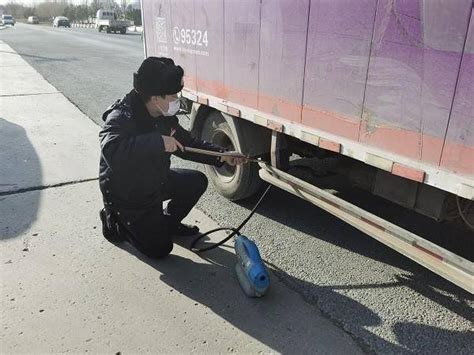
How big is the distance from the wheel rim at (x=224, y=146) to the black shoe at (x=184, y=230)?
85cm

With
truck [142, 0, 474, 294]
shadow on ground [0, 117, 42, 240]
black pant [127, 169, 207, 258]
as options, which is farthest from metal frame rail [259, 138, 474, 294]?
shadow on ground [0, 117, 42, 240]

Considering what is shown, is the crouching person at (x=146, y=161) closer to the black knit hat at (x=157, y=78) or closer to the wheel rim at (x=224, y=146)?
the black knit hat at (x=157, y=78)

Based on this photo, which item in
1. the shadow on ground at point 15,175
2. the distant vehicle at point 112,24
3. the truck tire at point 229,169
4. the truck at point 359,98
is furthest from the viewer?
the distant vehicle at point 112,24

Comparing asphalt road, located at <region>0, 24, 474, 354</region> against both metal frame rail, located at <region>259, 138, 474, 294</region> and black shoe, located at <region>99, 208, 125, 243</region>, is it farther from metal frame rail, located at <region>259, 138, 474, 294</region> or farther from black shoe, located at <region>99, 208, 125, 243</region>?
black shoe, located at <region>99, 208, 125, 243</region>

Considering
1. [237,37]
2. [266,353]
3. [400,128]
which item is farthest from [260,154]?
[266,353]

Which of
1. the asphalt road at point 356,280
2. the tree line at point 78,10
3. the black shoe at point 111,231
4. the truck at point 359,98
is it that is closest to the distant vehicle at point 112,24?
the tree line at point 78,10

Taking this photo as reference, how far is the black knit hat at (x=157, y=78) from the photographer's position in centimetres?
317

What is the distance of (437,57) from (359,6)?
0.62 m

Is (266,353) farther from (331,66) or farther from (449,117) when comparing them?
(331,66)

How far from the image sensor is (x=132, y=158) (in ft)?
10.5

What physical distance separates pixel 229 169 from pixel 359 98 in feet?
7.19

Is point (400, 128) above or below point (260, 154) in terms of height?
above

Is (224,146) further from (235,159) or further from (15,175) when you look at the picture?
(15,175)

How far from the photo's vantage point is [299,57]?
3.33 metres
